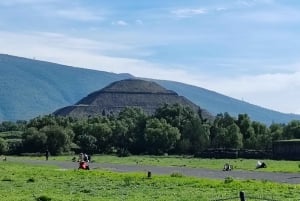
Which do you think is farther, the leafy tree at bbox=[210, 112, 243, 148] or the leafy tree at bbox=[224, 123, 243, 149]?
the leafy tree at bbox=[210, 112, 243, 148]

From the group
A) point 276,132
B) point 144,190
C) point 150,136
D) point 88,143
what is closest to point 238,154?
point 276,132

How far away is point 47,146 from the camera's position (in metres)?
155

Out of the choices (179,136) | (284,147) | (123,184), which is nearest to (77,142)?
(179,136)

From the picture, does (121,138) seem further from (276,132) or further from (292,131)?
(292,131)

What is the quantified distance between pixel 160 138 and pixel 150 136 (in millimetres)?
2712

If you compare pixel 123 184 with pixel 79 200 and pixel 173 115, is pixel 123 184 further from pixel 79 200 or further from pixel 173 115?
pixel 173 115

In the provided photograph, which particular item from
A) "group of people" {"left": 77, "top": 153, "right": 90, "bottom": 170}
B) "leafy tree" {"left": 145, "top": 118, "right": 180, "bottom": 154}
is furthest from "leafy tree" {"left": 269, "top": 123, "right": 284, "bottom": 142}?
"group of people" {"left": 77, "top": 153, "right": 90, "bottom": 170}

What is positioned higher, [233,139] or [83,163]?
[233,139]

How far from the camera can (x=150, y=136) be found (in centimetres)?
15862

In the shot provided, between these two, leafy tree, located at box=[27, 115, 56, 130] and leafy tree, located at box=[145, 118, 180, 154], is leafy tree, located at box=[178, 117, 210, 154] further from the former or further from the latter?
leafy tree, located at box=[27, 115, 56, 130]

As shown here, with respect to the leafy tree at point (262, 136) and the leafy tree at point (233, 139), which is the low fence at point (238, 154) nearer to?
the leafy tree at point (233, 139)

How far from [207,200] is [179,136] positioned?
13050cm

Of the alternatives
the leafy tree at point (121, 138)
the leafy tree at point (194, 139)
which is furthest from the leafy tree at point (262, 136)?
the leafy tree at point (121, 138)

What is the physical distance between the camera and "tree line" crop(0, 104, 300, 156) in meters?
148
